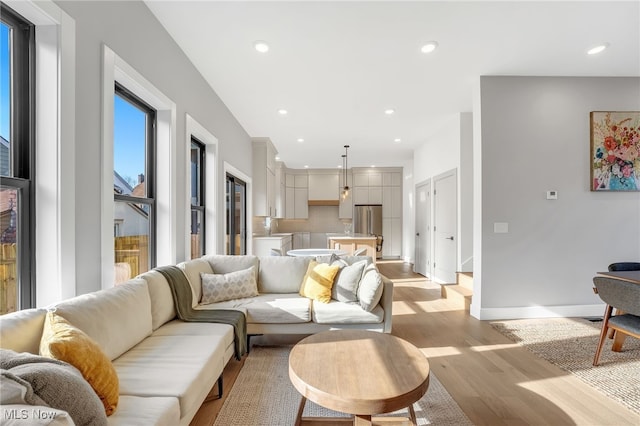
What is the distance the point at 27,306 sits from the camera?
149 centimetres

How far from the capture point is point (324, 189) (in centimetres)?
902

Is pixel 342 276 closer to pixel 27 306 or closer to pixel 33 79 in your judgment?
pixel 27 306

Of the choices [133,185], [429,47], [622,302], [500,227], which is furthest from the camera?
[500,227]

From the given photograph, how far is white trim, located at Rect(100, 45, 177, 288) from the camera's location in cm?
187

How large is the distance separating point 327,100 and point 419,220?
3.90 m

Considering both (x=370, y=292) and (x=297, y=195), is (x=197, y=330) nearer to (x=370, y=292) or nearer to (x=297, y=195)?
(x=370, y=292)

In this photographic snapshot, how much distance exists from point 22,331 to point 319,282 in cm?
211

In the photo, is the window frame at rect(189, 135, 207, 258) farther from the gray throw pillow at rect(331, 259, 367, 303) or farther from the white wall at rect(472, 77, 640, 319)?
the white wall at rect(472, 77, 640, 319)

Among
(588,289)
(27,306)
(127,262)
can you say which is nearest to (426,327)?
(588,289)

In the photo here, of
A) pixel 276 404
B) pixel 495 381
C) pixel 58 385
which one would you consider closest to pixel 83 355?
pixel 58 385

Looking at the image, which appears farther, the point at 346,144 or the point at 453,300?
the point at 346,144

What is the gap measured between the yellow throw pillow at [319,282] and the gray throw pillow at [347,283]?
0.06m

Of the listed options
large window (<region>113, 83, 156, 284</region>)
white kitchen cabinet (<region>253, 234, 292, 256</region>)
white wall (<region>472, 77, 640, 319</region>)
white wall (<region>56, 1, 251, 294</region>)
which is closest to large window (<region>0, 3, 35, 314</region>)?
white wall (<region>56, 1, 251, 294</region>)

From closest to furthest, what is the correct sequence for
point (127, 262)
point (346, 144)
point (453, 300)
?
point (127, 262)
point (453, 300)
point (346, 144)
